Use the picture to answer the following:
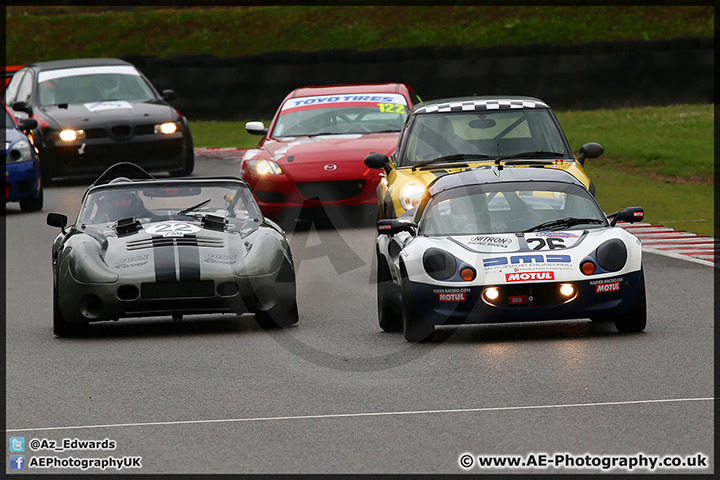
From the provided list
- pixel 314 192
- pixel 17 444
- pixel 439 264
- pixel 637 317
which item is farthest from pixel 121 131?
pixel 17 444

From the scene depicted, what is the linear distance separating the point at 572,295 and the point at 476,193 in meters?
1.26

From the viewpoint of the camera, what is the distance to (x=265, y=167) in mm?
15352

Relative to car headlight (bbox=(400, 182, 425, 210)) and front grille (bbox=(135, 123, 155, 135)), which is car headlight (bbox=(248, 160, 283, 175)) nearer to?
car headlight (bbox=(400, 182, 425, 210))

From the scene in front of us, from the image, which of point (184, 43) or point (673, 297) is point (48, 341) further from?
point (184, 43)

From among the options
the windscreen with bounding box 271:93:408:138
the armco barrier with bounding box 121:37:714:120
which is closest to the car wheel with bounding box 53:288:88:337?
the windscreen with bounding box 271:93:408:138

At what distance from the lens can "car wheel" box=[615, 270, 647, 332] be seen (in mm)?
8805

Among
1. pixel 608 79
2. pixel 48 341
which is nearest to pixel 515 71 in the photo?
pixel 608 79

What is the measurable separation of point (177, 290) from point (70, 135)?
10.7 metres

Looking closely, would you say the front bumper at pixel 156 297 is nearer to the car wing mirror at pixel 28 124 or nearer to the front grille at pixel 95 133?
the car wing mirror at pixel 28 124

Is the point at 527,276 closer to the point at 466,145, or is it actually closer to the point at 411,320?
the point at 411,320

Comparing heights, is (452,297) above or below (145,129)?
above

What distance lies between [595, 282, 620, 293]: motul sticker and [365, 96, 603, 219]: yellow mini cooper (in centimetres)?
350

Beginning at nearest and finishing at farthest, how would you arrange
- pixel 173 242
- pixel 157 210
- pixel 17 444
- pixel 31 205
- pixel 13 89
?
pixel 17 444
pixel 173 242
pixel 157 210
pixel 31 205
pixel 13 89

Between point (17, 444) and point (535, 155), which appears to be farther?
point (535, 155)
